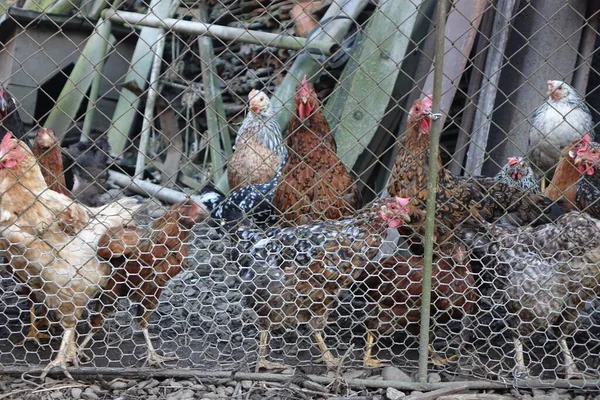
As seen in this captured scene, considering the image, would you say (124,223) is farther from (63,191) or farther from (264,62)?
(264,62)

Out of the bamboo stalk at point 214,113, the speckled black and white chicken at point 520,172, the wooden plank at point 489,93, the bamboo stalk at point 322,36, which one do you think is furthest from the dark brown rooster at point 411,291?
the bamboo stalk at point 214,113

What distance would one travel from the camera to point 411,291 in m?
3.17

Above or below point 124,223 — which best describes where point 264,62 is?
above

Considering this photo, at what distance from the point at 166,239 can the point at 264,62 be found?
351 centimetres

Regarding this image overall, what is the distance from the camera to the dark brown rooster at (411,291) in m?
3.09

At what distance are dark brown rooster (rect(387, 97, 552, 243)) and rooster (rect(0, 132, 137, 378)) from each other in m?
1.39

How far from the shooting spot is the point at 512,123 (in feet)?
14.0

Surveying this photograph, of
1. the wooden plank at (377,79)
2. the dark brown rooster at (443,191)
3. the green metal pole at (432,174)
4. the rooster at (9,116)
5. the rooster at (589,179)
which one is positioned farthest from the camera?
the rooster at (9,116)

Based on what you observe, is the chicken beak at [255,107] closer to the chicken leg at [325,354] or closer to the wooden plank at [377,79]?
the wooden plank at [377,79]

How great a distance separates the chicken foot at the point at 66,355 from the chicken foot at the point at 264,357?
759mm

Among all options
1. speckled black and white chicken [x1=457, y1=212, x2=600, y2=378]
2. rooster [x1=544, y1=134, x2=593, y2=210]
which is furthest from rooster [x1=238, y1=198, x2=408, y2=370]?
rooster [x1=544, y1=134, x2=593, y2=210]

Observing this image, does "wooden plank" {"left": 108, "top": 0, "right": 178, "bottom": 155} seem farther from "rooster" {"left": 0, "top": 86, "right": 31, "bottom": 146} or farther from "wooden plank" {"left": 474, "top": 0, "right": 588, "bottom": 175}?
"wooden plank" {"left": 474, "top": 0, "right": 588, "bottom": 175}

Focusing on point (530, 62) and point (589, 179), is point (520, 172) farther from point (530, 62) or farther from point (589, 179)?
point (530, 62)

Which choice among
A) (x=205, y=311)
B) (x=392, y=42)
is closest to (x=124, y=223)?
(x=205, y=311)
